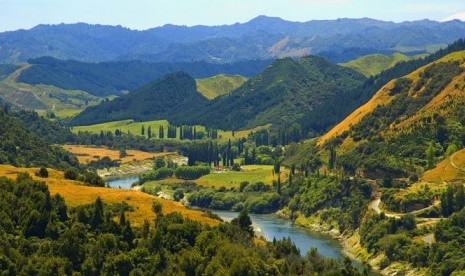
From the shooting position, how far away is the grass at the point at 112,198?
138m

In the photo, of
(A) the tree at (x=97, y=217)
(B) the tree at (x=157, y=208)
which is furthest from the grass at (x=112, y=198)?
(A) the tree at (x=97, y=217)

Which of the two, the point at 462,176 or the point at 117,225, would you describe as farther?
the point at 462,176

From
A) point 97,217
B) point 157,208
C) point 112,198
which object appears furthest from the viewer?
point 112,198

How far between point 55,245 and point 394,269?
236 feet

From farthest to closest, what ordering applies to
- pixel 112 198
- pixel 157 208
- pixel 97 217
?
pixel 112 198, pixel 157 208, pixel 97 217

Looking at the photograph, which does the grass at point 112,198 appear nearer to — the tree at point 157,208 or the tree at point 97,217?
the tree at point 157,208

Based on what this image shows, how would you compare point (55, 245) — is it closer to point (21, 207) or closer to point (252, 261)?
point (21, 207)

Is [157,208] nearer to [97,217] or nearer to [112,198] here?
[112,198]

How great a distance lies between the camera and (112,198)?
145 meters

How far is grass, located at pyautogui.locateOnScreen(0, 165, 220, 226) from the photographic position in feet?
451

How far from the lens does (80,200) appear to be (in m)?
139

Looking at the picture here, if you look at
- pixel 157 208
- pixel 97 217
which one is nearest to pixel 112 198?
pixel 157 208

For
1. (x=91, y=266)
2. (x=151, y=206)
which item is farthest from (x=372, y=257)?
(x=91, y=266)

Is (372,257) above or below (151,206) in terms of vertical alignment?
below
